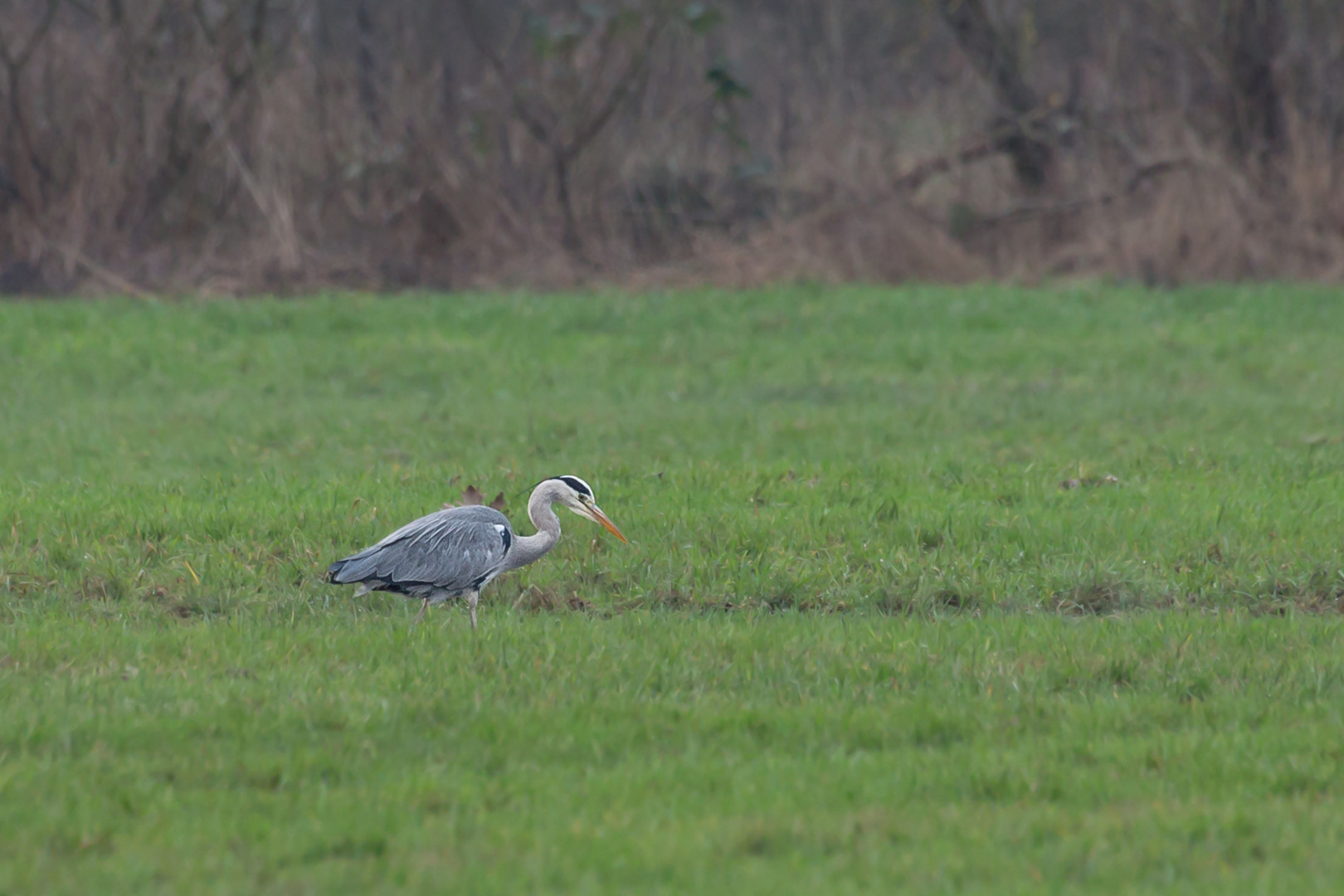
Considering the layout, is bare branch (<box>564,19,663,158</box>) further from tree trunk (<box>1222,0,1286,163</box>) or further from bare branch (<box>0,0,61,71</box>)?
tree trunk (<box>1222,0,1286,163</box>)

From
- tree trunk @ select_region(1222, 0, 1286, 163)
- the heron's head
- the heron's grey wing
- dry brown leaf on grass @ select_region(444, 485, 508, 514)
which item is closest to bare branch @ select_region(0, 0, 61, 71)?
dry brown leaf on grass @ select_region(444, 485, 508, 514)

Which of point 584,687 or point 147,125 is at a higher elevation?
point 147,125

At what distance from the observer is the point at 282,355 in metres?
15.3

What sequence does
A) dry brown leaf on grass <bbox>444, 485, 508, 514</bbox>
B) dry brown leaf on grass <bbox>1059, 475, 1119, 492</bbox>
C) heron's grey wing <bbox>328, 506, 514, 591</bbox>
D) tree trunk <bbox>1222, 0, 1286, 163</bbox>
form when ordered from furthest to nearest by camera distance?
tree trunk <bbox>1222, 0, 1286, 163</bbox> < dry brown leaf on grass <bbox>1059, 475, 1119, 492</bbox> < dry brown leaf on grass <bbox>444, 485, 508, 514</bbox> < heron's grey wing <bbox>328, 506, 514, 591</bbox>

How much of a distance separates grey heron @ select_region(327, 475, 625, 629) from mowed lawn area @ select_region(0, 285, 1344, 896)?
209 mm

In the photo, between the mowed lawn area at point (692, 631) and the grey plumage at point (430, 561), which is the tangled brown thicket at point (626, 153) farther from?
the grey plumage at point (430, 561)

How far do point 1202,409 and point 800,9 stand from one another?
754 inches

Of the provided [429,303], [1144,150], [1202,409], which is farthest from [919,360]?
[1144,150]

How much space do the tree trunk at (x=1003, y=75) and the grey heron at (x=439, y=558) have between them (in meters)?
18.1

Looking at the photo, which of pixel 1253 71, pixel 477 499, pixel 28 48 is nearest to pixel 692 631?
pixel 477 499

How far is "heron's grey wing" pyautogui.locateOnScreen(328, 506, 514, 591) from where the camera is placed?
6.81 m

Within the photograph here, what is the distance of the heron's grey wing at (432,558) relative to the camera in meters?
6.81

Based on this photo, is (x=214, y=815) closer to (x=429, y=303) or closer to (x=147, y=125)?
(x=429, y=303)

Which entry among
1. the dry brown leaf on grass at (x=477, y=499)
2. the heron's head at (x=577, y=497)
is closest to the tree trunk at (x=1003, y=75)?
the dry brown leaf on grass at (x=477, y=499)
